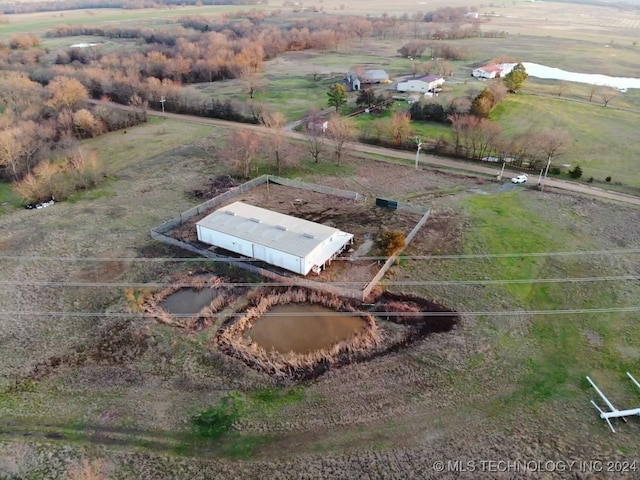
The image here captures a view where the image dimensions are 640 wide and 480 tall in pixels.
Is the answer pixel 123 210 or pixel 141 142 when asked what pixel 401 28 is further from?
pixel 123 210

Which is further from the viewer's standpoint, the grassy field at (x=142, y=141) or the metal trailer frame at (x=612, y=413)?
the grassy field at (x=142, y=141)

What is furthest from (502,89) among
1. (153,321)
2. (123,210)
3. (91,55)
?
(91,55)

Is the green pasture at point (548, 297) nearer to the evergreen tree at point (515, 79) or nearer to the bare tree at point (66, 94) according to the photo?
the evergreen tree at point (515, 79)

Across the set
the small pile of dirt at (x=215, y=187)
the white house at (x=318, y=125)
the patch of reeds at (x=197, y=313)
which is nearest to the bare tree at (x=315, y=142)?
the white house at (x=318, y=125)

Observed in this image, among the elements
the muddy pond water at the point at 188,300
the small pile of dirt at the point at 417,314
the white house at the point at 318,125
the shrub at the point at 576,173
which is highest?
the white house at the point at 318,125

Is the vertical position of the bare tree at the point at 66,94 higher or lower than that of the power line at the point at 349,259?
higher
